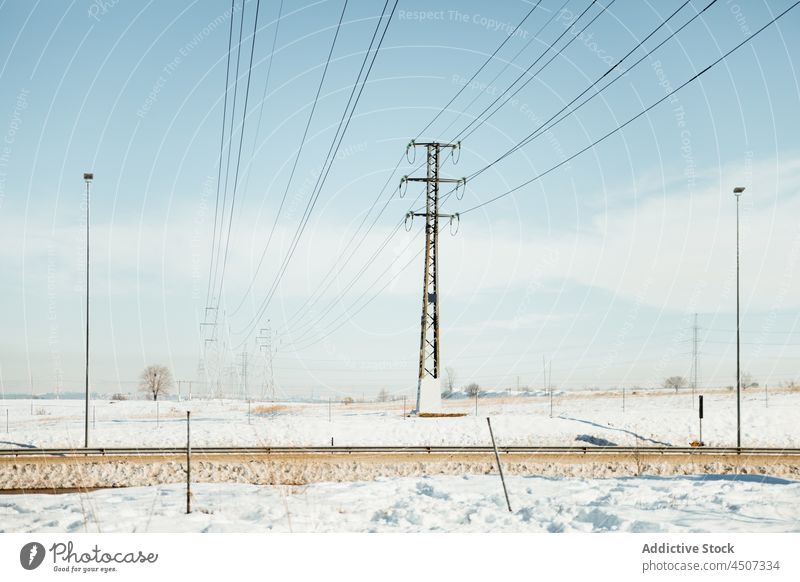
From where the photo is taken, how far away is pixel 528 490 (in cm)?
1780

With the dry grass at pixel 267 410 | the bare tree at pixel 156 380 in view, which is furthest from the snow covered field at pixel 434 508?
the bare tree at pixel 156 380

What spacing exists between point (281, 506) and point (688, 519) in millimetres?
9164

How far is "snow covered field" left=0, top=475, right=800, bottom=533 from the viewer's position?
12.8 m

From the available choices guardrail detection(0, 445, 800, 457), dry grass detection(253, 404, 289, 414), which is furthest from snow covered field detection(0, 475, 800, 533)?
dry grass detection(253, 404, 289, 414)

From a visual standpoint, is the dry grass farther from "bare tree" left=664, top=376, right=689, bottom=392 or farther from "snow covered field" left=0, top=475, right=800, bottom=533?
"bare tree" left=664, top=376, right=689, bottom=392

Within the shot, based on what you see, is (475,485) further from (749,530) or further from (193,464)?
(193,464)

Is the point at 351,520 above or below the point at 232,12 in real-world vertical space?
below

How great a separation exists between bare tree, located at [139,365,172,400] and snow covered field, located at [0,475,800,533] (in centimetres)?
12239

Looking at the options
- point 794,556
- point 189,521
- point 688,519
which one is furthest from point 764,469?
point 189,521

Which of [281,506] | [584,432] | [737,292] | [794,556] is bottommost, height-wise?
[584,432]

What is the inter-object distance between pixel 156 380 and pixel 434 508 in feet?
421

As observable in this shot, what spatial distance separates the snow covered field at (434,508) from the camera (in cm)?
1276

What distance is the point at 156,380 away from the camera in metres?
132

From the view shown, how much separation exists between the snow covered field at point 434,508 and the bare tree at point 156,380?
122389mm
